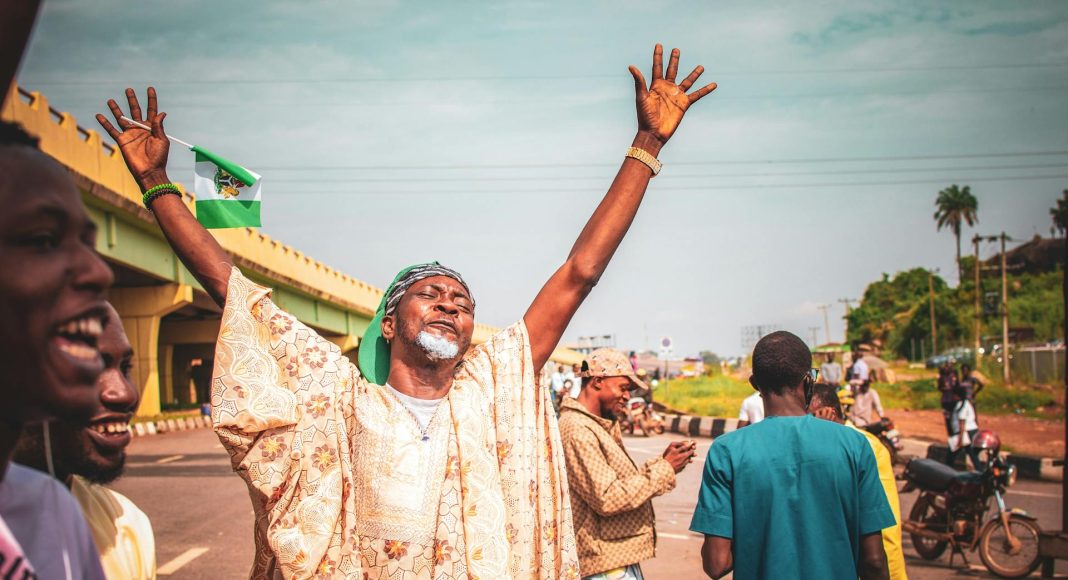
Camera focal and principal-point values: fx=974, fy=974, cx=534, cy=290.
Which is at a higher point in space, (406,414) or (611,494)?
(406,414)

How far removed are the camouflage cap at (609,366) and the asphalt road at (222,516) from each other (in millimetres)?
3458

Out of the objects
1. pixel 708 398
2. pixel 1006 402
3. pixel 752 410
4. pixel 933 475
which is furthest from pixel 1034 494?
pixel 708 398

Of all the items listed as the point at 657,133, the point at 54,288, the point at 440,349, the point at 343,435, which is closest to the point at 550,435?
the point at 440,349

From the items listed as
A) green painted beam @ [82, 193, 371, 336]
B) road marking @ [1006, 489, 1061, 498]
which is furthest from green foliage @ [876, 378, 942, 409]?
green painted beam @ [82, 193, 371, 336]

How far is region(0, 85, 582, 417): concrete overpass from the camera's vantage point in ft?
60.8

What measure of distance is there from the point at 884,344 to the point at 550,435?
106 m

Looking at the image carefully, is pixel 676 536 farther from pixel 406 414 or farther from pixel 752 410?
A: pixel 406 414

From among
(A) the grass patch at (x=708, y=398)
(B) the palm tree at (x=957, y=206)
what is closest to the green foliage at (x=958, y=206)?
Answer: (B) the palm tree at (x=957, y=206)

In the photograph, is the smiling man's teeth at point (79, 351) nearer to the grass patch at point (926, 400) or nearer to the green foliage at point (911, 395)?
the grass patch at point (926, 400)

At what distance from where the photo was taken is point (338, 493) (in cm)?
307

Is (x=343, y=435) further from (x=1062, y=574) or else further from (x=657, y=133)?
(x=1062, y=574)

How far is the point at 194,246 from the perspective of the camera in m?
3.32

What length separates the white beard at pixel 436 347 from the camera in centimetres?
329

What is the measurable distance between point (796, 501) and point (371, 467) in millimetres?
1546
